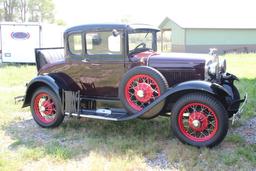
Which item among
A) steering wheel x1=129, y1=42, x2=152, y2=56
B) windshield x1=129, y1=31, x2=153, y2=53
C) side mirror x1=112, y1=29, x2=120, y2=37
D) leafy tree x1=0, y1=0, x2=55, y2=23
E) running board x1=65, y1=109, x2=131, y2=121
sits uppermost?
leafy tree x1=0, y1=0, x2=55, y2=23

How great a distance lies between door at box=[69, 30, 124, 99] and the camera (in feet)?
19.6

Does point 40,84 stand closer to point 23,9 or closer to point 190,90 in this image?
point 190,90

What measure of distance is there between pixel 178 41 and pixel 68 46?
86.8 feet

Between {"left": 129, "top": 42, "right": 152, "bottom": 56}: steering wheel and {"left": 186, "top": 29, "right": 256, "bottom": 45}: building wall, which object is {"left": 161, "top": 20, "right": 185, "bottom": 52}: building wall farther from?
{"left": 129, "top": 42, "right": 152, "bottom": 56}: steering wheel

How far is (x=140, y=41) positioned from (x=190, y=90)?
5.38 feet

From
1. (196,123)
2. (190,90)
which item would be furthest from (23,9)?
(196,123)

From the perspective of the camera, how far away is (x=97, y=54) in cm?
615

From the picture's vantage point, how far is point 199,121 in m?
5.18

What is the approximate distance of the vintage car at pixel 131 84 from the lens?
17.1 ft

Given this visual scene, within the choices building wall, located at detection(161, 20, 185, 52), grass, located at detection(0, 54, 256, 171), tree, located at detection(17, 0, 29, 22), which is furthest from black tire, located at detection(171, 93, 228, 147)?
tree, located at detection(17, 0, 29, 22)

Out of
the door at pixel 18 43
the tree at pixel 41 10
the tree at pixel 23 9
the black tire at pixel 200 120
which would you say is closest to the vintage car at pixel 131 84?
the black tire at pixel 200 120

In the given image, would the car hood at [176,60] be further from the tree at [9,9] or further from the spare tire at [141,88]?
the tree at [9,9]

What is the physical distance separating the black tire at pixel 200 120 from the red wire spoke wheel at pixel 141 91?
1.46 feet

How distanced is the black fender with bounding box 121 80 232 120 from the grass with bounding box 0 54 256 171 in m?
0.62
